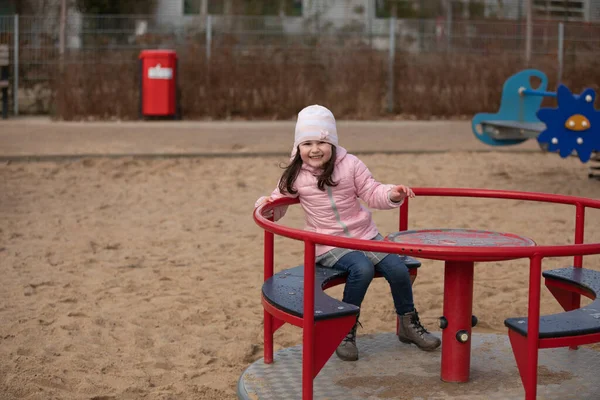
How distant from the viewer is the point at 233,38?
14117 mm

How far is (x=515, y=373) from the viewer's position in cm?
362

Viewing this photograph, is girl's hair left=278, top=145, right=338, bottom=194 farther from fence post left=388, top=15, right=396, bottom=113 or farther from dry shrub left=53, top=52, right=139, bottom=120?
fence post left=388, top=15, right=396, bottom=113

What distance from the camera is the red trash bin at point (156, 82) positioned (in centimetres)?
1274

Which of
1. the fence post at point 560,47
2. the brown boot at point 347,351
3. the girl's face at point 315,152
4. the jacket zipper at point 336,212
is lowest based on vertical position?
the brown boot at point 347,351

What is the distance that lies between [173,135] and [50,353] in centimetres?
716

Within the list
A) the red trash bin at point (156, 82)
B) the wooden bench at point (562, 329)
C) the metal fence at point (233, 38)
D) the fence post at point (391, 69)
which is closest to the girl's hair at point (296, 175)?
the wooden bench at point (562, 329)

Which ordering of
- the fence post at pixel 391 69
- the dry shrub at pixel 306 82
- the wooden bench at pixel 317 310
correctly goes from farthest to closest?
the fence post at pixel 391 69, the dry shrub at pixel 306 82, the wooden bench at pixel 317 310

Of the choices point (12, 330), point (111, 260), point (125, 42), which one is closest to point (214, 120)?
point (125, 42)

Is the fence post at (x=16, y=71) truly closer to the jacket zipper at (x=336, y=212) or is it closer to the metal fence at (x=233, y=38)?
the metal fence at (x=233, y=38)

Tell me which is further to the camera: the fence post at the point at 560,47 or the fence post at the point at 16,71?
the fence post at the point at 560,47

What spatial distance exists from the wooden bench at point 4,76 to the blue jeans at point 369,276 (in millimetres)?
10079

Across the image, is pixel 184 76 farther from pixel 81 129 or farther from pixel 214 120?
pixel 81 129

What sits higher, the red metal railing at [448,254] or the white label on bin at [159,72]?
the white label on bin at [159,72]

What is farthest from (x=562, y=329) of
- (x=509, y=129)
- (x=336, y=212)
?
(x=509, y=129)
